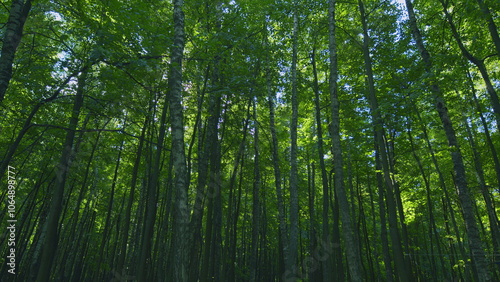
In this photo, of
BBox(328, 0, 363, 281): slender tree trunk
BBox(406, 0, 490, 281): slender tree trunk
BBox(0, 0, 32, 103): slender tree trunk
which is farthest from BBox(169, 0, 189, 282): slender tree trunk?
BBox(406, 0, 490, 281): slender tree trunk

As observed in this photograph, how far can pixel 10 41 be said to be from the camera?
536 centimetres

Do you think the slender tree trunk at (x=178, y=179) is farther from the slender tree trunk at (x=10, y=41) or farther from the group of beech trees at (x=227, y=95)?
the slender tree trunk at (x=10, y=41)

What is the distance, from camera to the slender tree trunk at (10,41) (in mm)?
5195

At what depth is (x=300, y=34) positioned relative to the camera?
16.1 meters

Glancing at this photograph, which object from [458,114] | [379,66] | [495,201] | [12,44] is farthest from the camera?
[495,201]

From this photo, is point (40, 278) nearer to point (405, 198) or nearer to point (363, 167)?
point (363, 167)

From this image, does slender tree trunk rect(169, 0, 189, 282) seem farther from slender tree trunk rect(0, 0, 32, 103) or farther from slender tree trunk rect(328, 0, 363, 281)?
slender tree trunk rect(328, 0, 363, 281)

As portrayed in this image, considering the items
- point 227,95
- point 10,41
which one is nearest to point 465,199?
point 227,95

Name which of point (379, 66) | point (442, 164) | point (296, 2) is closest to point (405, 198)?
point (442, 164)

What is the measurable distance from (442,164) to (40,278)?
20.9 meters

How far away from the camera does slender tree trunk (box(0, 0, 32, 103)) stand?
5.20m

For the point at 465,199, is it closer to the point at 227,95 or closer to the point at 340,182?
the point at 340,182

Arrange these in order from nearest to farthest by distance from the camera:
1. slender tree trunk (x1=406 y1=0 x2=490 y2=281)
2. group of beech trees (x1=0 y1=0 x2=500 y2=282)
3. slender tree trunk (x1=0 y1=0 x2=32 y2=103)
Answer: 1. slender tree trunk (x1=0 y1=0 x2=32 y2=103)
2. group of beech trees (x1=0 y1=0 x2=500 y2=282)
3. slender tree trunk (x1=406 y1=0 x2=490 y2=281)

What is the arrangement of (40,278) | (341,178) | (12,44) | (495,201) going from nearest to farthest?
(12,44) < (40,278) < (341,178) < (495,201)
